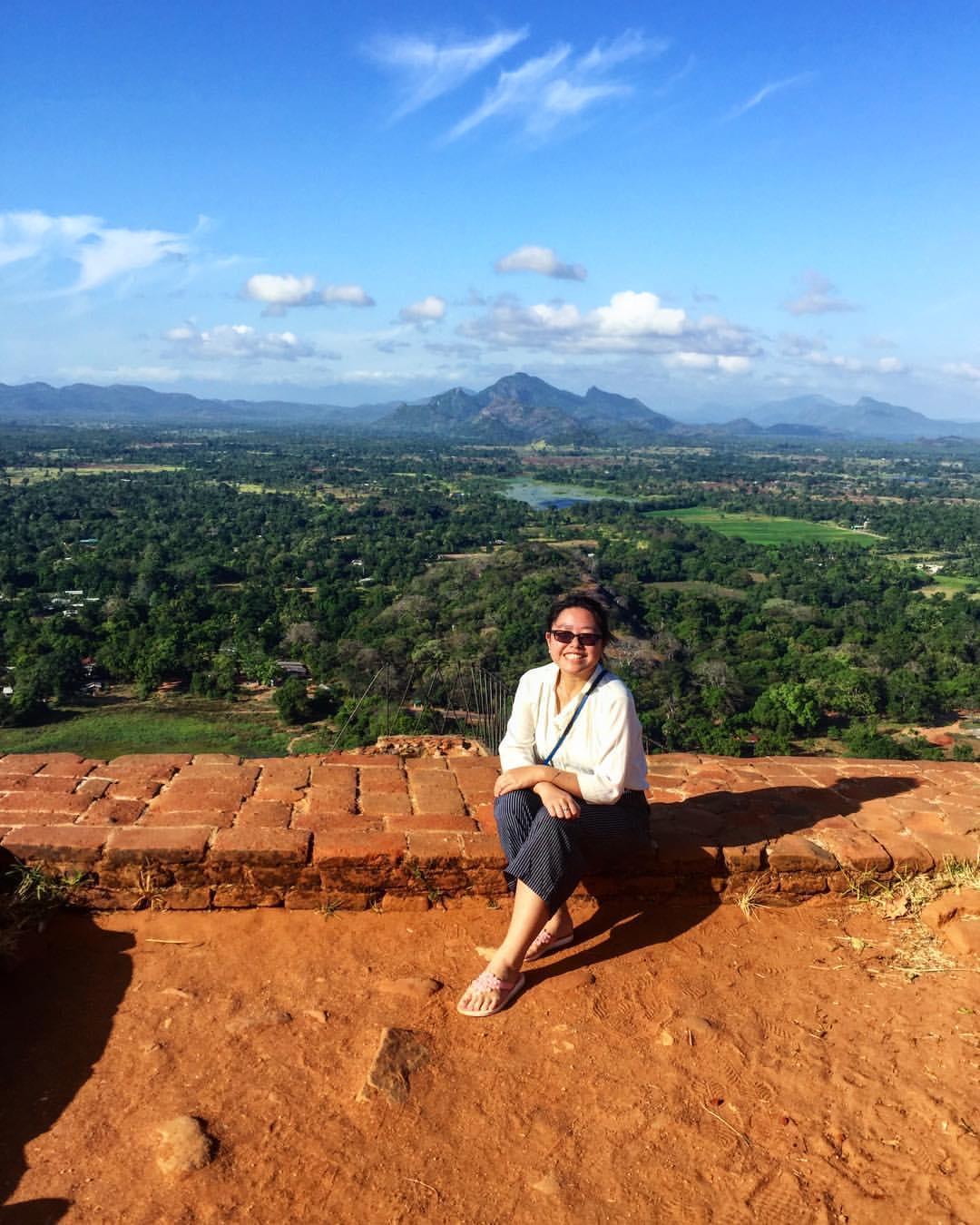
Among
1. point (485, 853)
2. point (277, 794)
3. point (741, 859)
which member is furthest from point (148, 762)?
point (741, 859)

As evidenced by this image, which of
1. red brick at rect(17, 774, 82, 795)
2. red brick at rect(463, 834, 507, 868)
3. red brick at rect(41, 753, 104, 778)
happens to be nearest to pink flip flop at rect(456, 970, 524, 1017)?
red brick at rect(463, 834, 507, 868)

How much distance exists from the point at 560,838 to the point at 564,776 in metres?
0.24

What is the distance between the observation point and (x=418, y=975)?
2830 millimetres

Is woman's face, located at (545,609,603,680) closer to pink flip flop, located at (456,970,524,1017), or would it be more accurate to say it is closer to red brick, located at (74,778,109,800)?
pink flip flop, located at (456,970,524,1017)

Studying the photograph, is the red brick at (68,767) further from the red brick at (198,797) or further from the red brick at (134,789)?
the red brick at (198,797)

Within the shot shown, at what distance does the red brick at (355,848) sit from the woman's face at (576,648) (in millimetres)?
981

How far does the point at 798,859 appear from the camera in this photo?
3395 millimetres

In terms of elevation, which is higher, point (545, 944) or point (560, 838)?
point (560, 838)

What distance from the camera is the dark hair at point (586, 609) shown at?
3.04 metres

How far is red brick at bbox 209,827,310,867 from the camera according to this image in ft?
10.1

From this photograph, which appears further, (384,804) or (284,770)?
(284,770)

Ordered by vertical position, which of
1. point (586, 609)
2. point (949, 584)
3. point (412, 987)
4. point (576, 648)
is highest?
point (586, 609)

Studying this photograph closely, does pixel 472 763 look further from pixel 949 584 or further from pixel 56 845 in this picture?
pixel 949 584

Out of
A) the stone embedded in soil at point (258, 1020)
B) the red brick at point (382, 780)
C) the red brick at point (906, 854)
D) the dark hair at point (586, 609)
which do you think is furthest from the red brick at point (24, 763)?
the red brick at point (906, 854)
